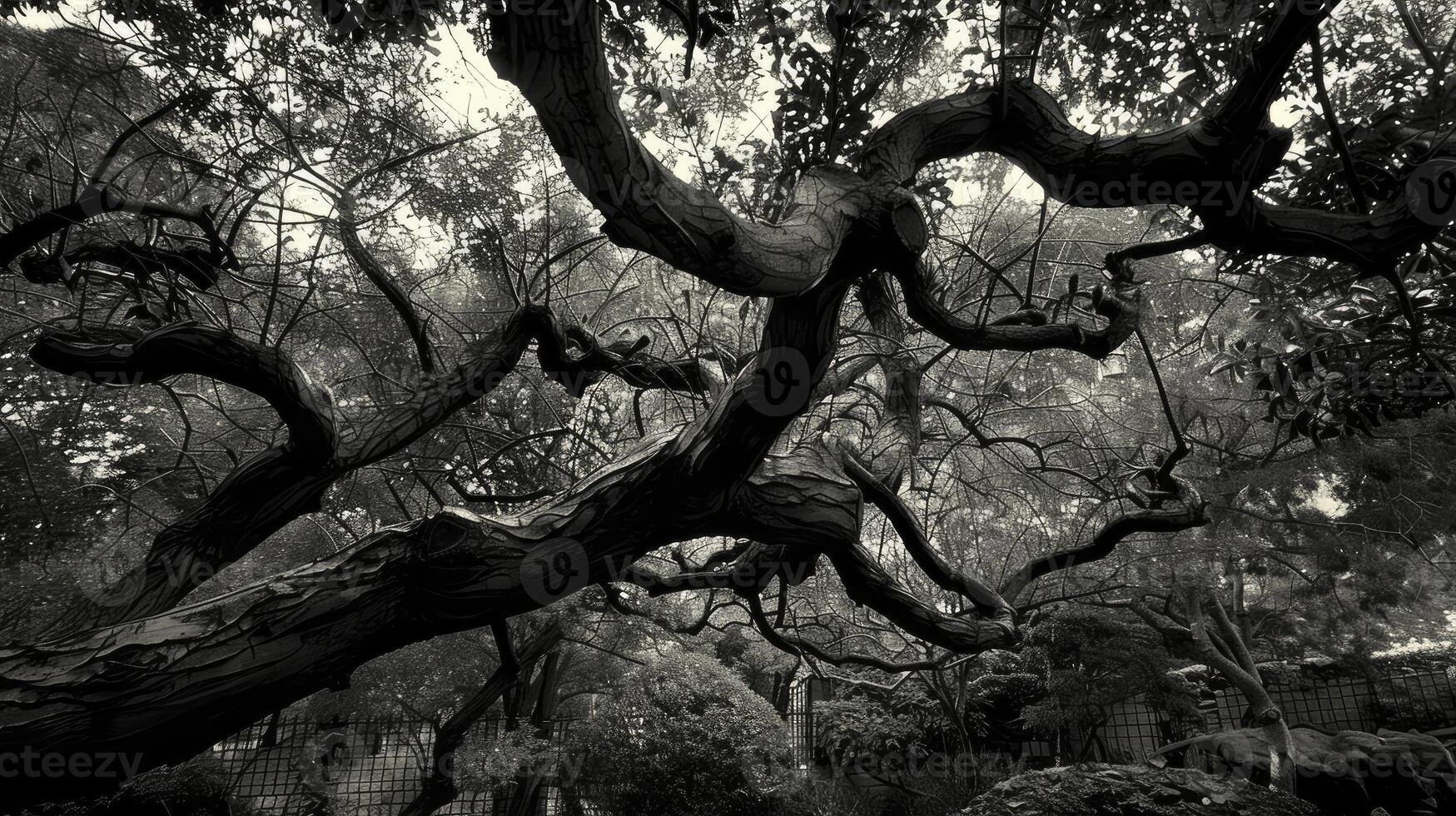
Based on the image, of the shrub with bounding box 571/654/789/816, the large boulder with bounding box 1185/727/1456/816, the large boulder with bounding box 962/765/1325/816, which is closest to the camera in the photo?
the large boulder with bounding box 962/765/1325/816

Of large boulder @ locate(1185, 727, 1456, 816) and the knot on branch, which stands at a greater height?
the knot on branch

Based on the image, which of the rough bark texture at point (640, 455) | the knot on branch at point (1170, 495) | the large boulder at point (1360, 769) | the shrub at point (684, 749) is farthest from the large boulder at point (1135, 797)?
the large boulder at point (1360, 769)

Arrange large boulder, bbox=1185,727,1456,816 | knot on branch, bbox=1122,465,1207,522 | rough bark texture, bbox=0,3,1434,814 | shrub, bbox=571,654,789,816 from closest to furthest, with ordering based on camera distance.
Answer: rough bark texture, bbox=0,3,1434,814
knot on branch, bbox=1122,465,1207,522
shrub, bbox=571,654,789,816
large boulder, bbox=1185,727,1456,816

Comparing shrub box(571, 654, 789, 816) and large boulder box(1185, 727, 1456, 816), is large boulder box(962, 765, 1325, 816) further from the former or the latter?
large boulder box(1185, 727, 1456, 816)

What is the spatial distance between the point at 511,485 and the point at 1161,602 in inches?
334

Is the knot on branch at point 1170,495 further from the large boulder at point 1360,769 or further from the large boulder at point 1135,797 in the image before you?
the large boulder at point 1360,769

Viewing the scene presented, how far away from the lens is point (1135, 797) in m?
5.04

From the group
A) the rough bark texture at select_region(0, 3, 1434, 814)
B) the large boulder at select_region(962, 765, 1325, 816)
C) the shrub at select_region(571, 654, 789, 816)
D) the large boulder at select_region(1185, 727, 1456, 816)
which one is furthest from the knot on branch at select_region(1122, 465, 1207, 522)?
the large boulder at select_region(1185, 727, 1456, 816)

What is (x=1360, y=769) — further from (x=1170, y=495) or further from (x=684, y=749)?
(x=684, y=749)

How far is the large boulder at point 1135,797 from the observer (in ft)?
16.1

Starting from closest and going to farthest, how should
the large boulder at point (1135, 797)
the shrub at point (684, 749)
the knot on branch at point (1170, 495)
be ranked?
the knot on branch at point (1170, 495)
the large boulder at point (1135, 797)
the shrub at point (684, 749)

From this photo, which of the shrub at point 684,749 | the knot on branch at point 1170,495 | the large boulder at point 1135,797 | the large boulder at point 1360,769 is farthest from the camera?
the large boulder at point 1360,769

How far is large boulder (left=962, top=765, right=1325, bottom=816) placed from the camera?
16.1 feet

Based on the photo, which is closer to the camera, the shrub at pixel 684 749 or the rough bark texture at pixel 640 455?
the rough bark texture at pixel 640 455
